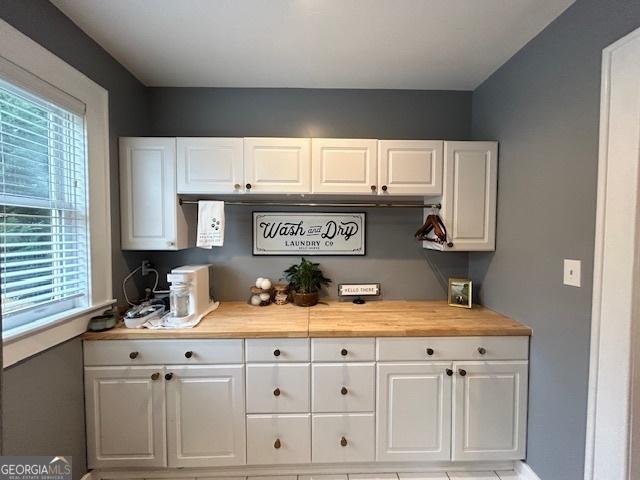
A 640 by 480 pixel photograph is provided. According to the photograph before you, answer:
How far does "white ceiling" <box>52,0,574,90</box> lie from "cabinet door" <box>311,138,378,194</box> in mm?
487

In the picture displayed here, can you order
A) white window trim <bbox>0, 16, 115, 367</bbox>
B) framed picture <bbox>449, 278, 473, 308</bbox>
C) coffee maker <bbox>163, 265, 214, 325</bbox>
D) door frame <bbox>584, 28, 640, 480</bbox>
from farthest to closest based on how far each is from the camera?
framed picture <bbox>449, 278, 473, 308</bbox> < coffee maker <bbox>163, 265, 214, 325</bbox> < white window trim <bbox>0, 16, 115, 367</bbox> < door frame <bbox>584, 28, 640, 480</bbox>

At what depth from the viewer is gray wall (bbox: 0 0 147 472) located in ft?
4.09

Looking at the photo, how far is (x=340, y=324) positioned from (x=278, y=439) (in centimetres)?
72

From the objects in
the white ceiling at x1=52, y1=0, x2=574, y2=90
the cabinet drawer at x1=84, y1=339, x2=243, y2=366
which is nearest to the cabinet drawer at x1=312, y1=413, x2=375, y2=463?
the cabinet drawer at x1=84, y1=339, x2=243, y2=366

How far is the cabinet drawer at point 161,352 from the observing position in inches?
63.5

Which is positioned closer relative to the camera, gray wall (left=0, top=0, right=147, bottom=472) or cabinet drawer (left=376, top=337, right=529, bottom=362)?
gray wall (left=0, top=0, right=147, bottom=472)

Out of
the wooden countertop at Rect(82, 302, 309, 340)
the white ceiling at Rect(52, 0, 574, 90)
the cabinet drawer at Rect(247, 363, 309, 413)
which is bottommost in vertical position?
the cabinet drawer at Rect(247, 363, 309, 413)

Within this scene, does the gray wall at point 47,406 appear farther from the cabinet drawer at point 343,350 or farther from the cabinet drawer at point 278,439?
the cabinet drawer at point 343,350

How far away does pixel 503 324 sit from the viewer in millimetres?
1713

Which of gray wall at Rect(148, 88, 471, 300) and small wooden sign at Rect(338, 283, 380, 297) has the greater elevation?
gray wall at Rect(148, 88, 471, 300)

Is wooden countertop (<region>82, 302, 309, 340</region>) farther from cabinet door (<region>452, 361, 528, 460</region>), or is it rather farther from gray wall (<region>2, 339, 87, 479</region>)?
cabinet door (<region>452, 361, 528, 460</region>)

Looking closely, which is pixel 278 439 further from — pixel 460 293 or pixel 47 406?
pixel 460 293

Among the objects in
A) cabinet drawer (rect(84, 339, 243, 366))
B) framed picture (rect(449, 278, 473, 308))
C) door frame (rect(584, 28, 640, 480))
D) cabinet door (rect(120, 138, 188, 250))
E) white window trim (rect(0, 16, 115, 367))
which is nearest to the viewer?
door frame (rect(584, 28, 640, 480))

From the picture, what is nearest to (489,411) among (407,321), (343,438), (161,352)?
(407,321)
